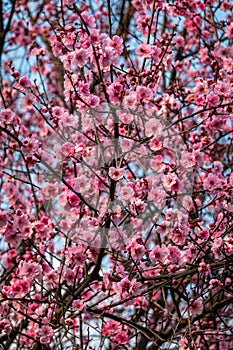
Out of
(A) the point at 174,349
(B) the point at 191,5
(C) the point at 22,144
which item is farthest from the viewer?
(B) the point at 191,5

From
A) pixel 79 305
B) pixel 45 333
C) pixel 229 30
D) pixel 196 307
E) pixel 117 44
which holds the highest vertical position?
pixel 229 30

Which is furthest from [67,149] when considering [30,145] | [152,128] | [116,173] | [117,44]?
[117,44]

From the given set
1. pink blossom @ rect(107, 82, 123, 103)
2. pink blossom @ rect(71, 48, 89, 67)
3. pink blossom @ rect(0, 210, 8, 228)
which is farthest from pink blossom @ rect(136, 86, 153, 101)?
pink blossom @ rect(0, 210, 8, 228)

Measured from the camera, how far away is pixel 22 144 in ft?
11.4

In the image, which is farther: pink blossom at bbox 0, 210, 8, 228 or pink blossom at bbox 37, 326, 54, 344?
pink blossom at bbox 0, 210, 8, 228

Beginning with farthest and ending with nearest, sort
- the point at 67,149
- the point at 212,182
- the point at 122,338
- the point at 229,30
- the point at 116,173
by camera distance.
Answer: the point at 229,30 < the point at 122,338 < the point at 212,182 < the point at 67,149 < the point at 116,173

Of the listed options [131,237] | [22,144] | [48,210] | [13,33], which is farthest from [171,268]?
[13,33]

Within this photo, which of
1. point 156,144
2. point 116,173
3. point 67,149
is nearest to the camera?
point 116,173

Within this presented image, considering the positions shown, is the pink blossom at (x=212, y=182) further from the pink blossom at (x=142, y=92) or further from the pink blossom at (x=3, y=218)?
the pink blossom at (x=3, y=218)

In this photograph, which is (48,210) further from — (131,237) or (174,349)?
(174,349)

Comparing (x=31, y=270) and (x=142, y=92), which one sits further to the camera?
(x=31, y=270)

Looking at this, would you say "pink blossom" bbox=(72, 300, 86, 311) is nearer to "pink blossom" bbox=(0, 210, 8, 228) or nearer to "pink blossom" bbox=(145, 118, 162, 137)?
"pink blossom" bbox=(0, 210, 8, 228)

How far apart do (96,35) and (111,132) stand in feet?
2.10

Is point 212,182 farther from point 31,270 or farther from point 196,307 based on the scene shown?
point 31,270
